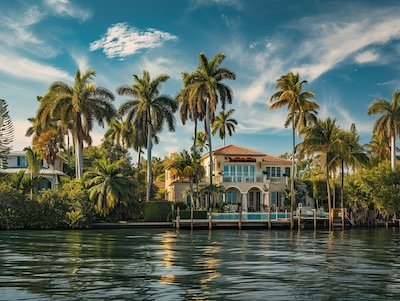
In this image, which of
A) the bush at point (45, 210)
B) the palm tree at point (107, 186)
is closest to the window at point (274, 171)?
the palm tree at point (107, 186)

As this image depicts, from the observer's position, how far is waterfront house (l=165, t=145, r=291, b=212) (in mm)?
67500

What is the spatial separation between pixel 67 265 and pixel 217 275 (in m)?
6.94

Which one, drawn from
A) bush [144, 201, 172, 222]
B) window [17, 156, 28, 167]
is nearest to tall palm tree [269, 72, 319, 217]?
bush [144, 201, 172, 222]

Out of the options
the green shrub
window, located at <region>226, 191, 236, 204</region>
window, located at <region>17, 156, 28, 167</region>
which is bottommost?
the green shrub

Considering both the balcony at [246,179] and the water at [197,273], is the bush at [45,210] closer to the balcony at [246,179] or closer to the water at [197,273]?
the balcony at [246,179]

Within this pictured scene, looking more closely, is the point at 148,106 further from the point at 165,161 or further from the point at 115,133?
the point at 115,133

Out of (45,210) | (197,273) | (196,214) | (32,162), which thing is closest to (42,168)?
(32,162)

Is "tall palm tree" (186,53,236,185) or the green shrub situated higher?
"tall palm tree" (186,53,236,185)

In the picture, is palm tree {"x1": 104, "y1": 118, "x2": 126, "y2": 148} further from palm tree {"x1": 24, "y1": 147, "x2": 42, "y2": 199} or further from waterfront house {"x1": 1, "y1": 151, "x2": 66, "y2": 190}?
palm tree {"x1": 24, "y1": 147, "x2": 42, "y2": 199}

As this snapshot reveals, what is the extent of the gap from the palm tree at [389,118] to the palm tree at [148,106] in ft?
82.9

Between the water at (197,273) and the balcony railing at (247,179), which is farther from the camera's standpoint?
the balcony railing at (247,179)

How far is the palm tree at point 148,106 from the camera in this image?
216 ft

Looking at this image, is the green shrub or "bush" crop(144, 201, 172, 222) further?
"bush" crop(144, 201, 172, 222)

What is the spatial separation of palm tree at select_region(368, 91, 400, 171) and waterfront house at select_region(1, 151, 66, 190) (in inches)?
1632
